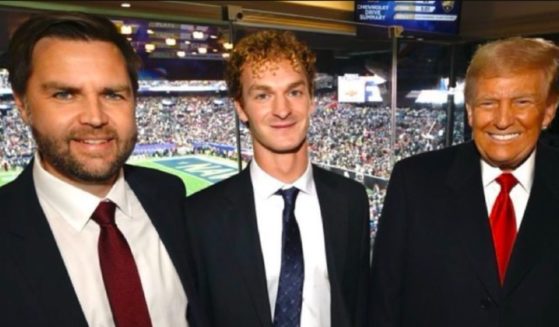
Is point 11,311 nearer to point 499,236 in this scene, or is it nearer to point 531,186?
point 499,236

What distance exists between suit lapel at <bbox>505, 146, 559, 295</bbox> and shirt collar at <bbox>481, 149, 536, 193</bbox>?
19 mm

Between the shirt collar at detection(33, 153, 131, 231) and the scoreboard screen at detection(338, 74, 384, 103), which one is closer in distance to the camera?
the shirt collar at detection(33, 153, 131, 231)

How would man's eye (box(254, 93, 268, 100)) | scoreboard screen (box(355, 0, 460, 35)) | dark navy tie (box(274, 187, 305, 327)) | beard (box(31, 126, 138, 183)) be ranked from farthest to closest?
1. scoreboard screen (box(355, 0, 460, 35))
2. man's eye (box(254, 93, 268, 100))
3. dark navy tie (box(274, 187, 305, 327))
4. beard (box(31, 126, 138, 183))

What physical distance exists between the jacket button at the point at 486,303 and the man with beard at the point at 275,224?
470 millimetres

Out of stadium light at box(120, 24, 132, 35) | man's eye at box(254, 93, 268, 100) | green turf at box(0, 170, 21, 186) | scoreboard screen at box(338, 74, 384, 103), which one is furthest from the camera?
scoreboard screen at box(338, 74, 384, 103)

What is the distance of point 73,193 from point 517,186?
1444 mm

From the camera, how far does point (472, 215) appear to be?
5.05 feet

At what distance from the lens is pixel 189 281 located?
1.55m

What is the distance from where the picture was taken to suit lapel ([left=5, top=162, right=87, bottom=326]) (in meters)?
1.22

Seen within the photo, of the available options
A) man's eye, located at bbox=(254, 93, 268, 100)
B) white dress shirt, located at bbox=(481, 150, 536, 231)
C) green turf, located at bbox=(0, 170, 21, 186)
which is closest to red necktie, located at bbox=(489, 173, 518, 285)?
white dress shirt, located at bbox=(481, 150, 536, 231)

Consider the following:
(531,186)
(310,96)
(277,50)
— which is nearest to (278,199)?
(310,96)

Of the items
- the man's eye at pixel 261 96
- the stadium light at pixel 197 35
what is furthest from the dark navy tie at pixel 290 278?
the stadium light at pixel 197 35

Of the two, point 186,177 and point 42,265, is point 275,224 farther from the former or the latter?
point 186,177

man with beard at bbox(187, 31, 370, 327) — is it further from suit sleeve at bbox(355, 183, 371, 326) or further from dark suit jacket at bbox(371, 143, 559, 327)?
dark suit jacket at bbox(371, 143, 559, 327)
